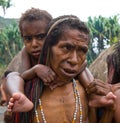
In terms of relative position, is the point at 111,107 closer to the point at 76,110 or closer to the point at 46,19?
the point at 76,110

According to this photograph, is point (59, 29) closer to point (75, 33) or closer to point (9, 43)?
point (75, 33)

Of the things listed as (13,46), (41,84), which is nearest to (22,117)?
(41,84)

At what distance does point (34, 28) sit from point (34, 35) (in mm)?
49

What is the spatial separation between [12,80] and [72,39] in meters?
0.42

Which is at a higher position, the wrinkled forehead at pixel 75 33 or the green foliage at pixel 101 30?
the wrinkled forehead at pixel 75 33

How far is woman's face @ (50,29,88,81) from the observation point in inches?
85.0

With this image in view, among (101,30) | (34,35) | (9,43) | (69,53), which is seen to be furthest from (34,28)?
(9,43)

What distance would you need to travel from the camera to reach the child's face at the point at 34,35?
2.63m

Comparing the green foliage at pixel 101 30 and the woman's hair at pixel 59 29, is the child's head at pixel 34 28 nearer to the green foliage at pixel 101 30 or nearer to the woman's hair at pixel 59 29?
the woman's hair at pixel 59 29

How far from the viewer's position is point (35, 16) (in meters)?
2.67

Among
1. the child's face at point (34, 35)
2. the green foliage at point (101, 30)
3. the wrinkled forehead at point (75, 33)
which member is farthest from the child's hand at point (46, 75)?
the green foliage at point (101, 30)

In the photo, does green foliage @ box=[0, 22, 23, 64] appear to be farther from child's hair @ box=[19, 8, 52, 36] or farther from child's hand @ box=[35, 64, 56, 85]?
child's hand @ box=[35, 64, 56, 85]

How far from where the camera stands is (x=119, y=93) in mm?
2172

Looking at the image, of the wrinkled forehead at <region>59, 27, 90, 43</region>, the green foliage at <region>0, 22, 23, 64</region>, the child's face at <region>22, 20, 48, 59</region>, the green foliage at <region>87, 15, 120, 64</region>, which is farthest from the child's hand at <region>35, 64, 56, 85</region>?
the green foliage at <region>0, 22, 23, 64</region>
